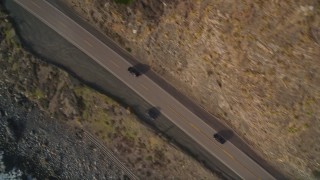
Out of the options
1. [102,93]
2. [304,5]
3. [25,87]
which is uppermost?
[304,5]

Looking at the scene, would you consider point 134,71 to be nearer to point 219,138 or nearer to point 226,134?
point 219,138

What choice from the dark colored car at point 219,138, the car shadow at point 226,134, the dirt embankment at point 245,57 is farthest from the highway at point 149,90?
the dirt embankment at point 245,57

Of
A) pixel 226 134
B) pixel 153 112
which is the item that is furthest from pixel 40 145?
pixel 226 134

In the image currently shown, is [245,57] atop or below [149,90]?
atop

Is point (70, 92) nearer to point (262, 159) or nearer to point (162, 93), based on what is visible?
point (162, 93)

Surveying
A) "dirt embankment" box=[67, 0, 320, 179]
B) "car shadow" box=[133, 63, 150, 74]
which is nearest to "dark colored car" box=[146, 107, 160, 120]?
"dirt embankment" box=[67, 0, 320, 179]

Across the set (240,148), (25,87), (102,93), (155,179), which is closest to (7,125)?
(25,87)

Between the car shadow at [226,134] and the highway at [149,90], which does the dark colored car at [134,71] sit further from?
the car shadow at [226,134]
